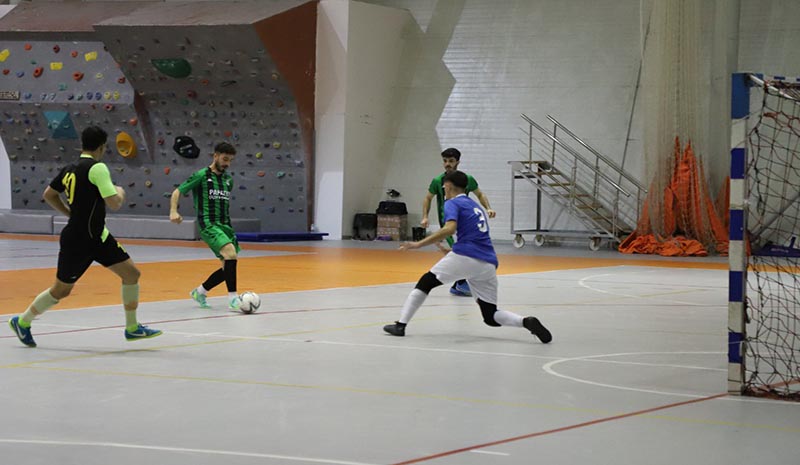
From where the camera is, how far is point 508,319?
34.1 feet

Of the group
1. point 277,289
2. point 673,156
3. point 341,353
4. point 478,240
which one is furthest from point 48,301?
point 673,156

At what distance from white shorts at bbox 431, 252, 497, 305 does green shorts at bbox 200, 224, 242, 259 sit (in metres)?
3.23

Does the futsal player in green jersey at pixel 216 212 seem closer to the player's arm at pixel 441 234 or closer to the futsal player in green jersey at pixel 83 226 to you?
the player's arm at pixel 441 234

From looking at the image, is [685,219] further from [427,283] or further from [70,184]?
[70,184]

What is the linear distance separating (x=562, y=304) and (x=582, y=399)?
6738mm

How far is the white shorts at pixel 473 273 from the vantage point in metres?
10.6

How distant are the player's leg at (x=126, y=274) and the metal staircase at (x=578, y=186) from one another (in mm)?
18586

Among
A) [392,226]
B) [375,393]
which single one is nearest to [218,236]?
[375,393]

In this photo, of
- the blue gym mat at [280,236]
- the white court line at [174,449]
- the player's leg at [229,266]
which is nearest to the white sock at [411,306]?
the player's leg at [229,266]

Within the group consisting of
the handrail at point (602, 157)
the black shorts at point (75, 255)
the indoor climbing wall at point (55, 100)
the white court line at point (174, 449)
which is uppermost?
the indoor climbing wall at point (55, 100)

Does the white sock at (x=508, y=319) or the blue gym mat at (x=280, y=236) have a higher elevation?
the blue gym mat at (x=280, y=236)

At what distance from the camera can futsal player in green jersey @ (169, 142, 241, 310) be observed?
504 inches

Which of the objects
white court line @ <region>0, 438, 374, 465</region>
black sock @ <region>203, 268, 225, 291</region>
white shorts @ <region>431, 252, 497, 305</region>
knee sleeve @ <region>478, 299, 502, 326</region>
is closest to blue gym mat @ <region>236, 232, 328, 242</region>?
black sock @ <region>203, 268, 225, 291</region>

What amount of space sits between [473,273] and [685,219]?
1615cm
